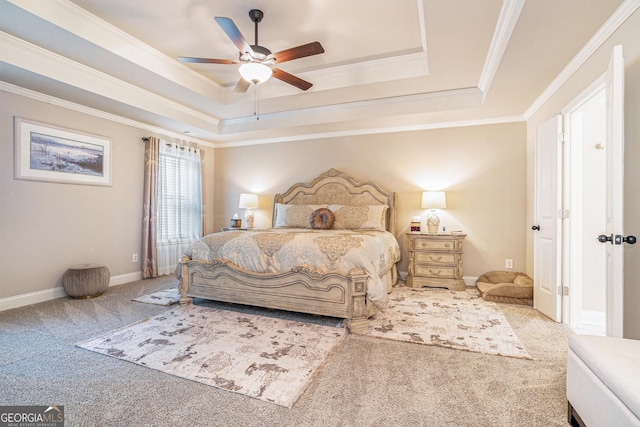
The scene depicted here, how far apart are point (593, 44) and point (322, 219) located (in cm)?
338

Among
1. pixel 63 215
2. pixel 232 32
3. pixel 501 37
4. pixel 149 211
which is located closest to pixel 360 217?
pixel 501 37

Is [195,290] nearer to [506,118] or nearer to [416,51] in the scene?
[416,51]

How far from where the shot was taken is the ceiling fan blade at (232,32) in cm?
216

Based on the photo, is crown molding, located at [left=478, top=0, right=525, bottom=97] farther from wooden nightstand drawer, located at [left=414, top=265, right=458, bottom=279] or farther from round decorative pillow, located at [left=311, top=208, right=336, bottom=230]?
round decorative pillow, located at [left=311, top=208, right=336, bottom=230]

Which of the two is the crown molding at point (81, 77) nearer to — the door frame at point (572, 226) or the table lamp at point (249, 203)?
the table lamp at point (249, 203)

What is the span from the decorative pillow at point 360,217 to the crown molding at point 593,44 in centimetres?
237

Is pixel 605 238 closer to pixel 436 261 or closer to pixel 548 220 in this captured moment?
pixel 548 220

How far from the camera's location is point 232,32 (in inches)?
90.3

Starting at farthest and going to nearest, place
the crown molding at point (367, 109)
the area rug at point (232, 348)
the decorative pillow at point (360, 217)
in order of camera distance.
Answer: the decorative pillow at point (360, 217), the crown molding at point (367, 109), the area rug at point (232, 348)

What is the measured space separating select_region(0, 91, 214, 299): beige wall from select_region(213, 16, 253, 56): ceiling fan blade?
2807mm

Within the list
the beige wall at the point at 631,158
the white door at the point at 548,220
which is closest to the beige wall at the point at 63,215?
the white door at the point at 548,220

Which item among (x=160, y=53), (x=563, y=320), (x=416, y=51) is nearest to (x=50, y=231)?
(x=160, y=53)

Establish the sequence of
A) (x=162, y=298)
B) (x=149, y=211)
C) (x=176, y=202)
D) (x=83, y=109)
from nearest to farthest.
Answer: (x=162, y=298) < (x=83, y=109) < (x=149, y=211) < (x=176, y=202)

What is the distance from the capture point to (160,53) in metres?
3.39
